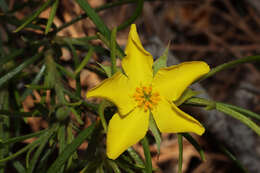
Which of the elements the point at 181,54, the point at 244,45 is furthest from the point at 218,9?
the point at 181,54

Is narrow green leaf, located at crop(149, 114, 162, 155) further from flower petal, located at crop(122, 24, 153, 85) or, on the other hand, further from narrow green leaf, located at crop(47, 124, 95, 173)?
narrow green leaf, located at crop(47, 124, 95, 173)

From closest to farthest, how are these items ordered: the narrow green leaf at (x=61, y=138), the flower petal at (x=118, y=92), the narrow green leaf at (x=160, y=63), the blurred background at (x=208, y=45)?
the flower petal at (x=118, y=92)
the narrow green leaf at (x=160, y=63)
the narrow green leaf at (x=61, y=138)
the blurred background at (x=208, y=45)

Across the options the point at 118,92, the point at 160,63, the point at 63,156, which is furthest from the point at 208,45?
the point at 63,156

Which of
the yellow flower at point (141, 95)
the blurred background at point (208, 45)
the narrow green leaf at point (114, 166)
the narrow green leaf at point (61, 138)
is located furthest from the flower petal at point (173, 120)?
the blurred background at point (208, 45)

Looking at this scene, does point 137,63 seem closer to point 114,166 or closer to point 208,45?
point 114,166

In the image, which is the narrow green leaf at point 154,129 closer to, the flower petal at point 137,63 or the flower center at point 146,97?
the flower center at point 146,97

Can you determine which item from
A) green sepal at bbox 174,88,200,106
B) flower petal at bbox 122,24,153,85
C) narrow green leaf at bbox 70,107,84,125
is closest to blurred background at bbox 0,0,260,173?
narrow green leaf at bbox 70,107,84,125

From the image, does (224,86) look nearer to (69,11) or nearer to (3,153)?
(69,11)

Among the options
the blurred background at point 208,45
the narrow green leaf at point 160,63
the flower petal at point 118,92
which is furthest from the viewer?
the blurred background at point 208,45
